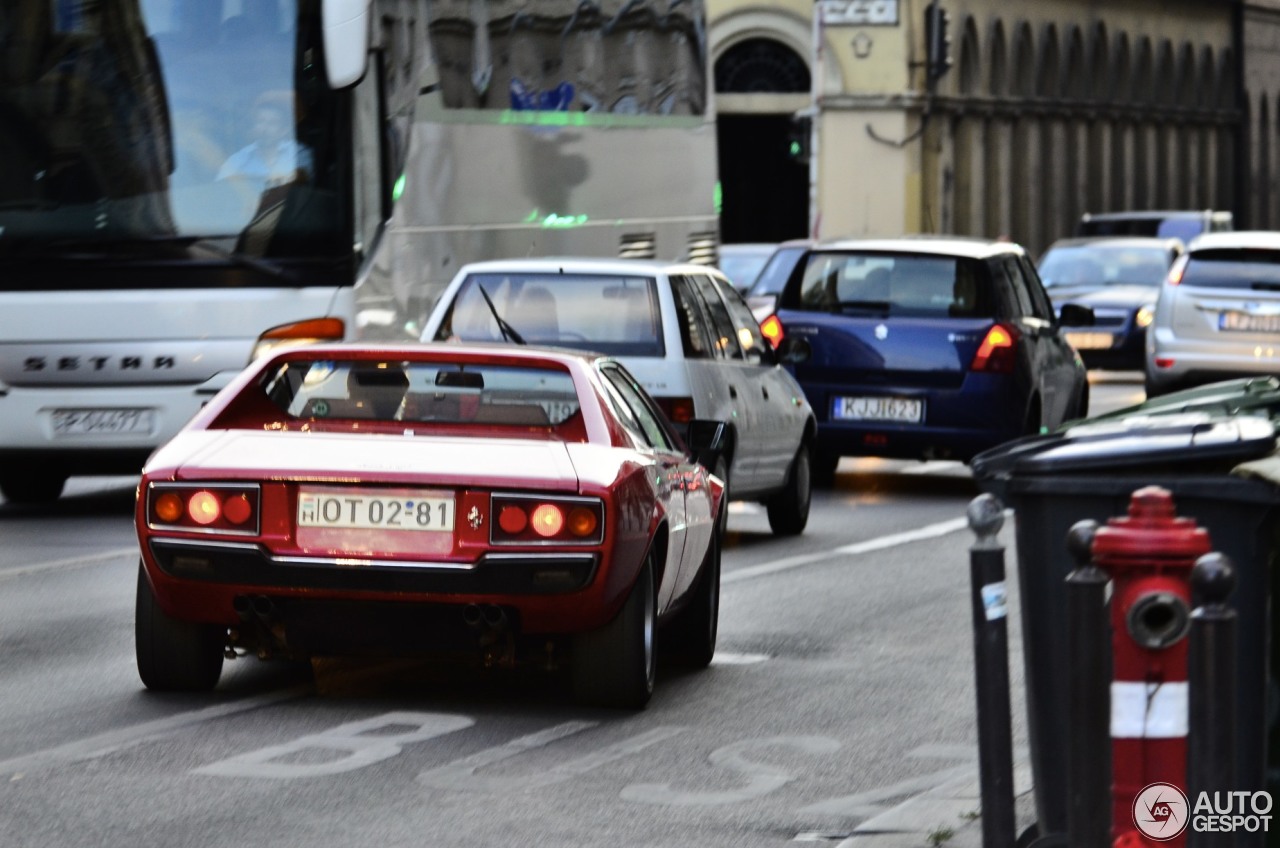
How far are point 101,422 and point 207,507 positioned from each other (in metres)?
7.48

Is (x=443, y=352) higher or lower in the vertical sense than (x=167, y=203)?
lower

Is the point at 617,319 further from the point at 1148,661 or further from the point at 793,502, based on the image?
the point at 1148,661

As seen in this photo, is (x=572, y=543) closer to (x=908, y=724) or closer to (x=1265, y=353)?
(x=908, y=724)

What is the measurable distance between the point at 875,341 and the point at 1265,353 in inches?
290

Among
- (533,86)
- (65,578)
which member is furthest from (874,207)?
(65,578)

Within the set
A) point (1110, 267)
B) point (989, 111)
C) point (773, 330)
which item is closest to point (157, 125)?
point (773, 330)

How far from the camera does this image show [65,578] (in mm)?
12914

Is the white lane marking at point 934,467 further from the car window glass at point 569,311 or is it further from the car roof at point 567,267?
the car window glass at point 569,311

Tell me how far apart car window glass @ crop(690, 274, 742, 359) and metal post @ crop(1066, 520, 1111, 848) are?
30.7ft

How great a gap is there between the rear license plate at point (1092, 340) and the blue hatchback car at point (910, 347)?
46.0 ft

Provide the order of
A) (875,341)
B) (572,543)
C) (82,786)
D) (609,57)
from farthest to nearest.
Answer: (609,57) → (875,341) → (572,543) → (82,786)

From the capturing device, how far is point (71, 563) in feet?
44.4

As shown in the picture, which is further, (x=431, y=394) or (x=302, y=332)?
(x=302, y=332)

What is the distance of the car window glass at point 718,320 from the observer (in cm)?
1484
